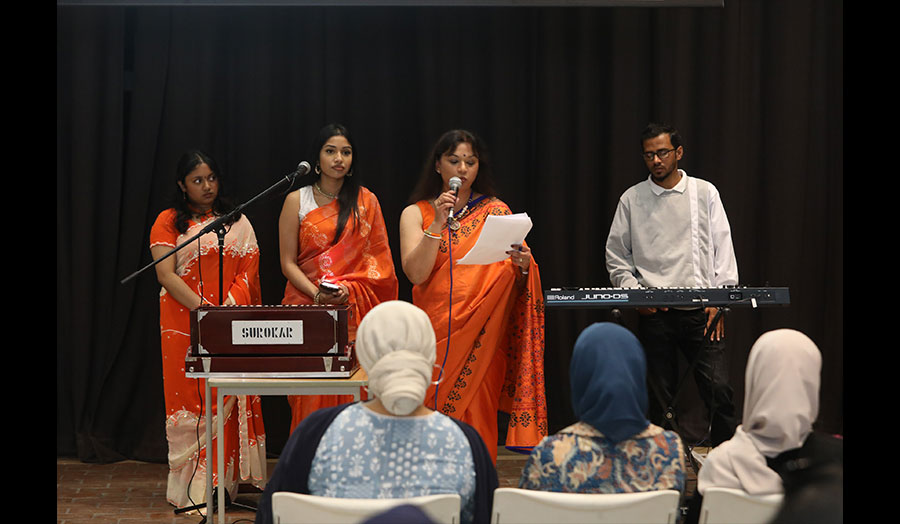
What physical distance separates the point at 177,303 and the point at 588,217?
2.23 metres

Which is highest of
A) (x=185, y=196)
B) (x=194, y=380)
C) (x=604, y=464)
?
(x=185, y=196)

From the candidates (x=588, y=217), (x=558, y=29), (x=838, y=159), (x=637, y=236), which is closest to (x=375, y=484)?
(x=637, y=236)

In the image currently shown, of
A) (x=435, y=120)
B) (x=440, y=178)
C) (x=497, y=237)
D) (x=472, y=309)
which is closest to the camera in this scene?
(x=497, y=237)

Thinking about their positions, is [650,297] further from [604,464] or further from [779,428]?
[604,464]

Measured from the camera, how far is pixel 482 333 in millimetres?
3932

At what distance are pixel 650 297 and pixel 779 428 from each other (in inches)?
61.0

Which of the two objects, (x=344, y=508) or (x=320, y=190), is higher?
(x=320, y=190)

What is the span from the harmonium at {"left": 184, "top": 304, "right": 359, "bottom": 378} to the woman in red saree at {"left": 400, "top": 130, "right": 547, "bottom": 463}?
719 millimetres

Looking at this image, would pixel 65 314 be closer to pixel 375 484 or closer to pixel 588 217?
pixel 588 217

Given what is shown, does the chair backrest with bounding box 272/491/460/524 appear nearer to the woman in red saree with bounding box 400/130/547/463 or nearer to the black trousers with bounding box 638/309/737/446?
the woman in red saree with bounding box 400/130/547/463

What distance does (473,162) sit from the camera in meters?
3.93

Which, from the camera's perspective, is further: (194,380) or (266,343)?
(194,380)

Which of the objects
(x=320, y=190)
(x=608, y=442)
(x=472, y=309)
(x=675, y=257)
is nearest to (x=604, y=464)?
(x=608, y=442)

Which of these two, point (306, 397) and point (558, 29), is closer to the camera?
point (306, 397)
